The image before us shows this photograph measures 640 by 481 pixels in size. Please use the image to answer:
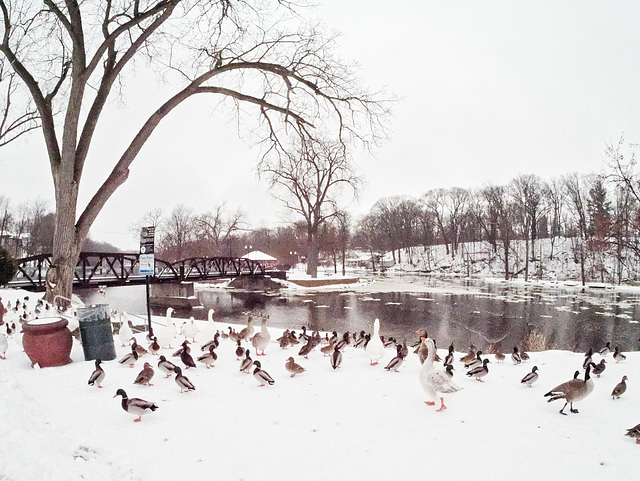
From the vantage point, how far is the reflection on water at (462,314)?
18.5 metres

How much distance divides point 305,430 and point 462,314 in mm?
23341

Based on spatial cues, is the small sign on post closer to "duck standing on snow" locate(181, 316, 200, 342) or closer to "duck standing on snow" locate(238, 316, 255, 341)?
"duck standing on snow" locate(181, 316, 200, 342)

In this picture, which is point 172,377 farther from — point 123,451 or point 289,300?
point 289,300

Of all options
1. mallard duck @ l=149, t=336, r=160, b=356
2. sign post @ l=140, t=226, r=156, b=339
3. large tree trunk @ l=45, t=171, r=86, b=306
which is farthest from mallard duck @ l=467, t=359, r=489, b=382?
large tree trunk @ l=45, t=171, r=86, b=306

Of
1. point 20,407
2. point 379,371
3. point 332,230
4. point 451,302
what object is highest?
point 332,230

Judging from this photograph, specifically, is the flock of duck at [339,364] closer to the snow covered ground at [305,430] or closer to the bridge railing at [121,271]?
the snow covered ground at [305,430]

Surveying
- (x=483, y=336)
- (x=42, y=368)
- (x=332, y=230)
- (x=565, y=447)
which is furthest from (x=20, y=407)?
(x=332, y=230)

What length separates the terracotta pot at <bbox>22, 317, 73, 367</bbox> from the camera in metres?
6.12

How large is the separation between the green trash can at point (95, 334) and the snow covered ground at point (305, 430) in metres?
0.75

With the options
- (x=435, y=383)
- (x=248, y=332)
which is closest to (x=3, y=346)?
(x=248, y=332)

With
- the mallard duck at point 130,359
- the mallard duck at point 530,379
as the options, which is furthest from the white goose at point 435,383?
the mallard duck at point 130,359

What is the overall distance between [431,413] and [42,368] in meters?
6.41

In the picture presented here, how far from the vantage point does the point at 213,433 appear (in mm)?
4016

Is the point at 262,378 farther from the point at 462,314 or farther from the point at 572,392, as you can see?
the point at 462,314
